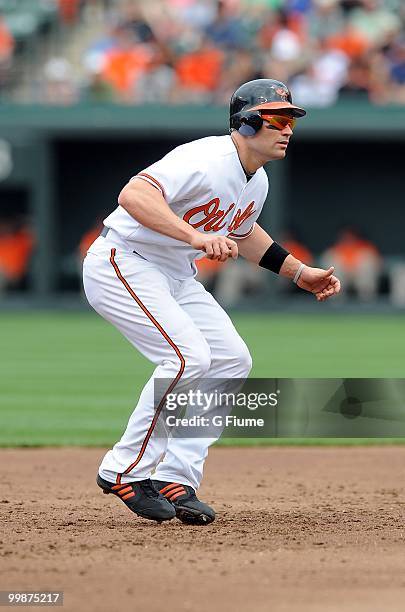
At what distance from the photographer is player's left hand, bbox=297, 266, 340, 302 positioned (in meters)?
5.03

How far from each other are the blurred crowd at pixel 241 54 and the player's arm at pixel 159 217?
38.9ft

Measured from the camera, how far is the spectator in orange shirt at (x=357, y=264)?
57.0 ft

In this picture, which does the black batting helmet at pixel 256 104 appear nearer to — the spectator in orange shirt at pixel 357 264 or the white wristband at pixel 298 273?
the white wristband at pixel 298 273

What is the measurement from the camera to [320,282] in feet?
16.6

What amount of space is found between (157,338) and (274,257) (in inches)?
31.8

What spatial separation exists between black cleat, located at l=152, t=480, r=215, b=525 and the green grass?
2.57m

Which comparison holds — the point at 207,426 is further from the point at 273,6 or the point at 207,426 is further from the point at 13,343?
the point at 273,6

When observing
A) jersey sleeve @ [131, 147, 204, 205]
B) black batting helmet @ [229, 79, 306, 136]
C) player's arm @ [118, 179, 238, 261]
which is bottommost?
player's arm @ [118, 179, 238, 261]

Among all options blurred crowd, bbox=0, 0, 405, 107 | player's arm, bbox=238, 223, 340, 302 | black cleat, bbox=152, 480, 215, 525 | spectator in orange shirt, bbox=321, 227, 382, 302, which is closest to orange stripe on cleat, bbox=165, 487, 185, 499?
black cleat, bbox=152, 480, 215, 525

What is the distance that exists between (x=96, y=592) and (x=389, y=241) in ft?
50.0

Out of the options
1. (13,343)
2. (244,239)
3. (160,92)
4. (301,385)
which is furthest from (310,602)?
(160,92)

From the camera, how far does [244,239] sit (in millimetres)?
5160

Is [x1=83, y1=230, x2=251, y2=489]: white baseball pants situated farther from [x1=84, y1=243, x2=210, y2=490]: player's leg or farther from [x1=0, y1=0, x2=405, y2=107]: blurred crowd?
[x1=0, y1=0, x2=405, y2=107]: blurred crowd

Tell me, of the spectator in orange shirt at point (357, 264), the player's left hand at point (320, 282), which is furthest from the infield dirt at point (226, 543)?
the spectator in orange shirt at point (357, 264)
